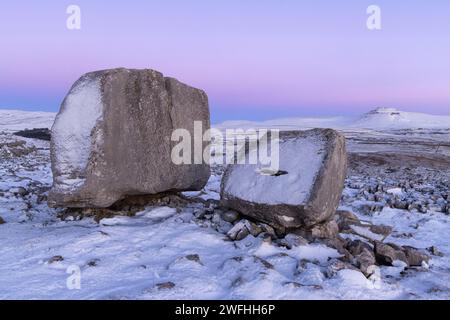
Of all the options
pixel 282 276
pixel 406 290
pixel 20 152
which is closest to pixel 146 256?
pixel 282 276

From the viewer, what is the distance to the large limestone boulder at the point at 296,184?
20.2 ft

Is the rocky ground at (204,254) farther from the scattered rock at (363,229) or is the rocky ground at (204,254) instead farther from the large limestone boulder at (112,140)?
the large limestone boulder at (112,140)

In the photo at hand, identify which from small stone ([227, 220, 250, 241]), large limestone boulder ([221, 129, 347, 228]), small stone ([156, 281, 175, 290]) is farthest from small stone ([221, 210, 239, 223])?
small stone ([156, 281, 175, 290])

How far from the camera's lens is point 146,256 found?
5.56 metres

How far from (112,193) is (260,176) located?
2.31 m

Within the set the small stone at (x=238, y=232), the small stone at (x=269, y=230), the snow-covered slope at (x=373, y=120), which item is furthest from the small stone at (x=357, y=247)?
the snow-covered slope at (x=373, y=120)

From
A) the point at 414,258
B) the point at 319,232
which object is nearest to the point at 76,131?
the point at 319,232

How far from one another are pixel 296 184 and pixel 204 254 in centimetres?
168

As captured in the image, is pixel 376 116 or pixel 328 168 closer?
pixel 328 168

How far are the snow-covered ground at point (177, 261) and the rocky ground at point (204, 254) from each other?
0.01m

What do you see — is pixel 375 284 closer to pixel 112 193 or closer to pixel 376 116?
pixel 112 193

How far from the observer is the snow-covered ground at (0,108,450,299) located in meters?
4.55

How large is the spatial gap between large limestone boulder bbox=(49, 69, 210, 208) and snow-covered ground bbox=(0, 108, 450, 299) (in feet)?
1.80

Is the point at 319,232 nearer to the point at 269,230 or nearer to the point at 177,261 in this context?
the point at 269,230
